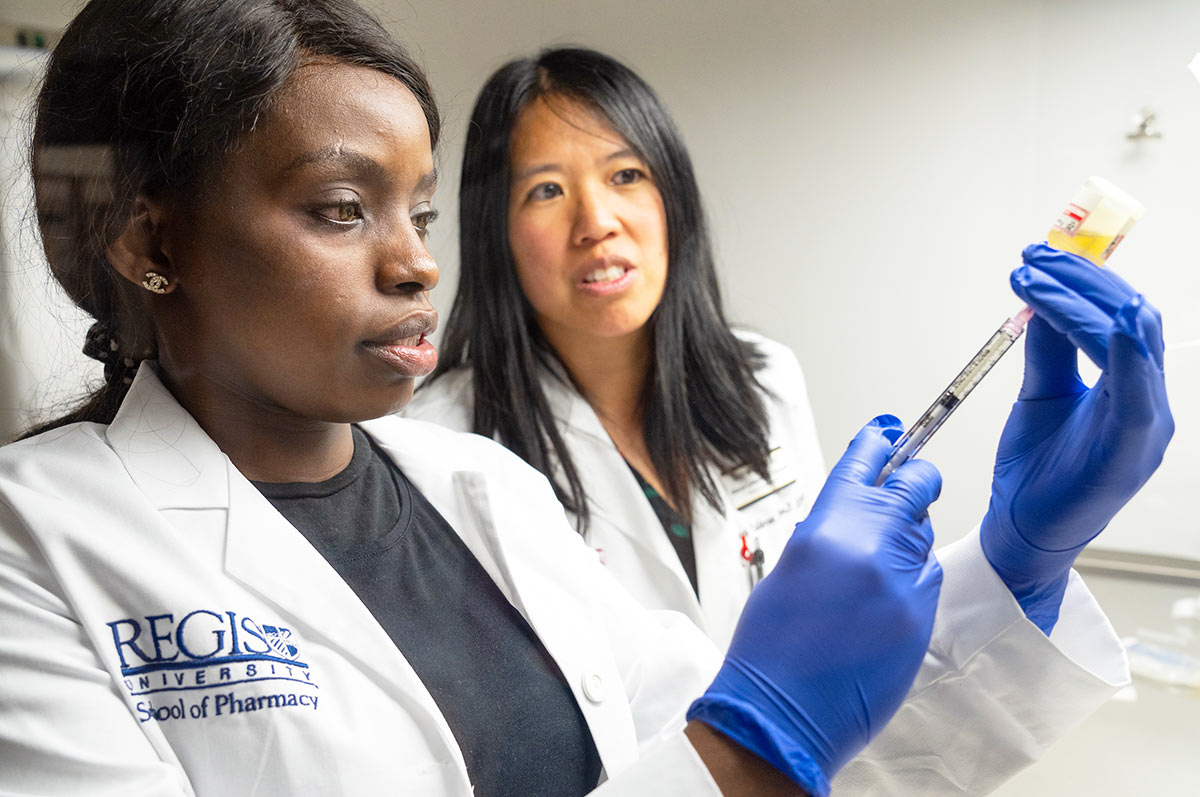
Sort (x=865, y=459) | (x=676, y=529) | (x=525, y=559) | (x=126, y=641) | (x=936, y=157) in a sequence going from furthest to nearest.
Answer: (x=676, y=529)
(x=936, y=157)
(x=525, y=559)
(x=865, y=459)
(x=126, y=641)

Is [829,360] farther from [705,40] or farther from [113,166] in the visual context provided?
[113,166]

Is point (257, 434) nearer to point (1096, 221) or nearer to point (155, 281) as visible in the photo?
point (155, 281)

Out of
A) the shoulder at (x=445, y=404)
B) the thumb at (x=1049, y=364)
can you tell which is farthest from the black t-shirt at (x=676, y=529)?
the thumb at (x=1049, y=364)

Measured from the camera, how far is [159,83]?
2.01 ft

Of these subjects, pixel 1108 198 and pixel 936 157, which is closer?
pixel 1108 198

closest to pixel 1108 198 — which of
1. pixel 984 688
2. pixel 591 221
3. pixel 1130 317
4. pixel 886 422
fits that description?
pixel 1130 317

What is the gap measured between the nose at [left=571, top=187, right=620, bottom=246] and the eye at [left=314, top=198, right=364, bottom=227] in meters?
0.40

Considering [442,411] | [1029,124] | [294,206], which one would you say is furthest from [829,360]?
[294,206]

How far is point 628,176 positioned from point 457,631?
57 cm

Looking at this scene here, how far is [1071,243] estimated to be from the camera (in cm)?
73

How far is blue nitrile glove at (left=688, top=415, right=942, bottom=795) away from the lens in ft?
1.97

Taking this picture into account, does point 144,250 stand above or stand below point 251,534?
above

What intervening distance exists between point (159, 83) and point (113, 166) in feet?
0.20

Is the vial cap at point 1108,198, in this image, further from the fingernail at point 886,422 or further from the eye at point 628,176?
the eye at point 628,176
